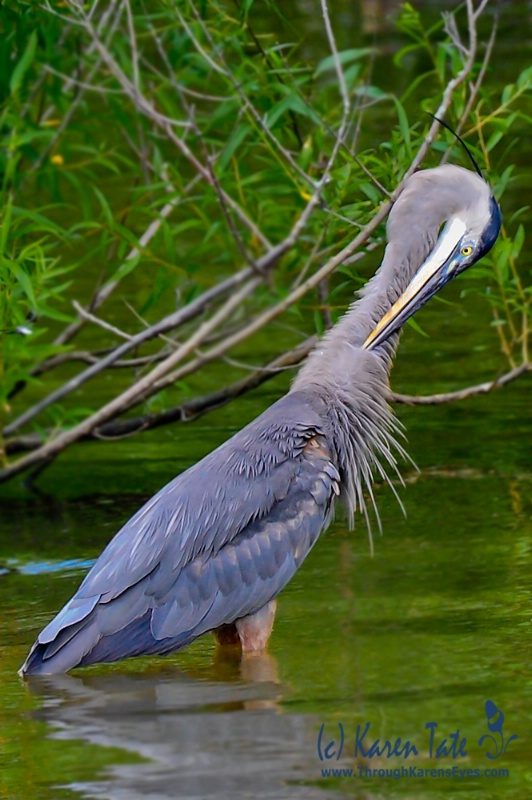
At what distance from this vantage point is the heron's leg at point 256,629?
4.92m

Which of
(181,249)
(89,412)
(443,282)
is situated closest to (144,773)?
(443,282)

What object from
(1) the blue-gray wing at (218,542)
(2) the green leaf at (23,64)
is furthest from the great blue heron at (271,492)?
(2) the green leaf at (23,64)

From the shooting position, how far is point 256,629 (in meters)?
4.94

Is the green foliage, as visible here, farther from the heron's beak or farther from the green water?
the green water

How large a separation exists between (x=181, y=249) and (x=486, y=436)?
3.39 meters

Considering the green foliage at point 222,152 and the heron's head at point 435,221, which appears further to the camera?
the green foliage at point 222,152

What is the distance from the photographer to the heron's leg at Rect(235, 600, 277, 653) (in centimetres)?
492

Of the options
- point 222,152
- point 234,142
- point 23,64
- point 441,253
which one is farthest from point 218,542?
point 23,64

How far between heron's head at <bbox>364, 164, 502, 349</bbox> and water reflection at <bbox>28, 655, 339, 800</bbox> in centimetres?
136

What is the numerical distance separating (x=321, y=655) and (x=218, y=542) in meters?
0.51

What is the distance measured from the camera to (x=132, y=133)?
25.3 feet

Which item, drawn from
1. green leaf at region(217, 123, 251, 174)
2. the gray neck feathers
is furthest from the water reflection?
green leaf at region(217, 123, 251, 174)

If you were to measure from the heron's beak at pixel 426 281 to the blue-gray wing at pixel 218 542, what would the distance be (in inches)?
17.0

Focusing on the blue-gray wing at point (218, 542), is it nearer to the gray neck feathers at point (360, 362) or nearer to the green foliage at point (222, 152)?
the gray neck feathers at point (360, 362)
